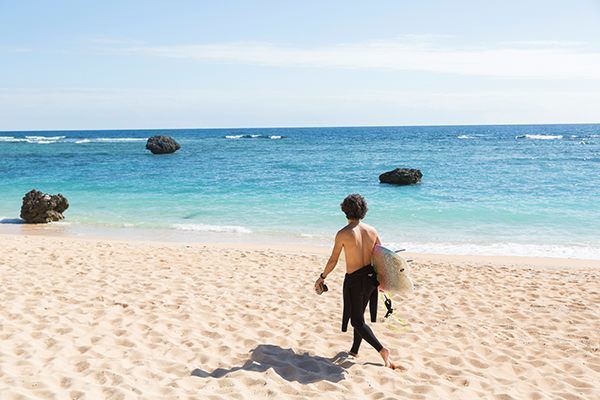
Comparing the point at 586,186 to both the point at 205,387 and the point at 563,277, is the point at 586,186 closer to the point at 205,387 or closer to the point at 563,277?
→ the point at 563,277

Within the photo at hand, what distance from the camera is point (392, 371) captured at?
523cm

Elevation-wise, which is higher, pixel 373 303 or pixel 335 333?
pixel 373 303

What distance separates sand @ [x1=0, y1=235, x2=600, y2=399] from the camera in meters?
4.83

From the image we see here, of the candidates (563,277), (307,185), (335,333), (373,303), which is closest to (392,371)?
(373,303)

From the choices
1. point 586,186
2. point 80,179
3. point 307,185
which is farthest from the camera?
point 80,179

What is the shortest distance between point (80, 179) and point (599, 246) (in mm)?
26939

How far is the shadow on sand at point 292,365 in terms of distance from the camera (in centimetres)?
508

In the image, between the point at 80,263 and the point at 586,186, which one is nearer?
the point at 80,263

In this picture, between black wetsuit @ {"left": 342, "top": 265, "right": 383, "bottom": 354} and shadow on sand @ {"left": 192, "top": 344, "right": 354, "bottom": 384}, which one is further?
black wetsuit @ {"left": 342, "top": 265, "right": 383, "bottom": 354}

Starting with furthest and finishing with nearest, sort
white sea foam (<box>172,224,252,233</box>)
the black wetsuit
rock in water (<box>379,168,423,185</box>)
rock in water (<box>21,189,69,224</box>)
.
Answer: rock in water (<box>379,168,423,185</box>), rock in water (<box>21,189,69,224</box>), white sea foam (<box>172,224,252,233</box>), the black wetsuit

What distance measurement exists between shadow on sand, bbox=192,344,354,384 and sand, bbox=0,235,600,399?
0.07 ft

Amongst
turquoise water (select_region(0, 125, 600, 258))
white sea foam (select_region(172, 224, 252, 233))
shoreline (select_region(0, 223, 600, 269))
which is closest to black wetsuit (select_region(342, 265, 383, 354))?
shoreline (select_region(0, 223, 600, 269))

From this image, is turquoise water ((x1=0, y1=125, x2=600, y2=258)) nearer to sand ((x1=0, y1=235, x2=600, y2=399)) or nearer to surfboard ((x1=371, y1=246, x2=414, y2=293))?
sand ((x1=0, y1=235, x2=600, y2=399))

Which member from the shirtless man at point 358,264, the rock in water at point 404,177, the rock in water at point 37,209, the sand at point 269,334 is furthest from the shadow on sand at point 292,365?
the rock in water at point 404,177
